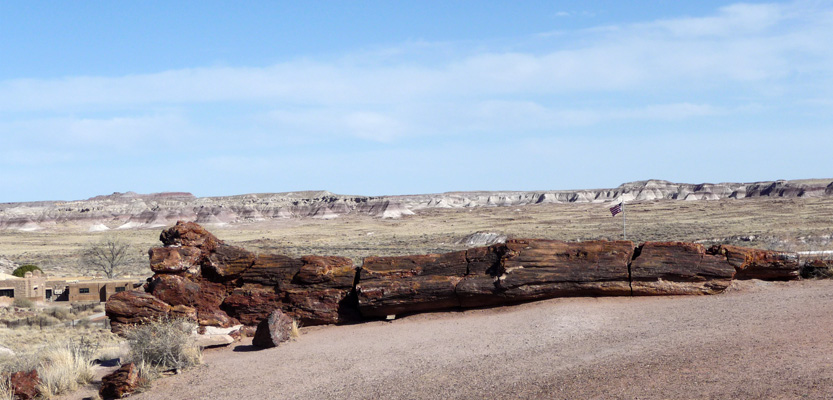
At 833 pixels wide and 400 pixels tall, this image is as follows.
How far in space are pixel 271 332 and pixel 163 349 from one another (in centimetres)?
203

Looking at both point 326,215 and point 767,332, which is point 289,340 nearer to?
point 767,332

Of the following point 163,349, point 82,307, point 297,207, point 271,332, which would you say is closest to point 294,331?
point 271,332

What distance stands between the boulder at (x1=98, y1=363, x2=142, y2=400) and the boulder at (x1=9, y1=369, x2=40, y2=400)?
1.10 meters

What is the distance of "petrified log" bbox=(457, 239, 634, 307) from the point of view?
535 inches

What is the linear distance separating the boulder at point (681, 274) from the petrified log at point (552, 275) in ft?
1.06

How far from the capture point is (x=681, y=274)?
1342cm

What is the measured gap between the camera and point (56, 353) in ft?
38.6

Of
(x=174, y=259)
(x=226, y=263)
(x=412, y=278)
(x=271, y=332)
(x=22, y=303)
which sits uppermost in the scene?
(x=174, y=259)

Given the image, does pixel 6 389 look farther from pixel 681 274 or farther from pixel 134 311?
pixel 681 274

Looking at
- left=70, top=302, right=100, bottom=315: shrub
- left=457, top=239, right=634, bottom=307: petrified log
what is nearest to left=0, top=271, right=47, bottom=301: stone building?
left=70, top=302, right=100, bottom=315: shrub

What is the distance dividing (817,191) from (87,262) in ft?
450

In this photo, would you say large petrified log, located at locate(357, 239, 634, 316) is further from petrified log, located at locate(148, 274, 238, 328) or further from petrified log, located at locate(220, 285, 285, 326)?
petrified log, located at locate(148, 274, 238, 328)

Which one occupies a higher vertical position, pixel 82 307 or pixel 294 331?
pixel 294 331

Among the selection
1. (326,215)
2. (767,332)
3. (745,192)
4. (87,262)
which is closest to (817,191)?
(745,192)
